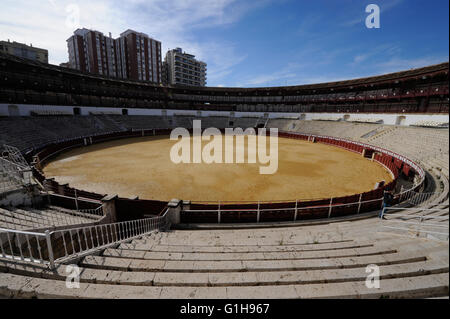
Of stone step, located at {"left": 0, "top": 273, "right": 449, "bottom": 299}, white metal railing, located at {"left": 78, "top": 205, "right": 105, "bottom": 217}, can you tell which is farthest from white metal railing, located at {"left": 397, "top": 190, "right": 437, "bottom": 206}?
white metal railing, located at {"left": 78, "top": 205, "right": 105, "bottom": 217}

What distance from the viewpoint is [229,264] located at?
14.8 ft

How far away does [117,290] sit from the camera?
132 inches

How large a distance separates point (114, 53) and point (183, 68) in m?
26.8

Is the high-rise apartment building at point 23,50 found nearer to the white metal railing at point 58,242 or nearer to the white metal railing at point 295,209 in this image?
the white metal railing at point 58,242

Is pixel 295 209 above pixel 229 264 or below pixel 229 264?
below

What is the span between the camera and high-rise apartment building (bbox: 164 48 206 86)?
78.3 m

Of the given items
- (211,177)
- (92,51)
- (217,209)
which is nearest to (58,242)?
(217,209)

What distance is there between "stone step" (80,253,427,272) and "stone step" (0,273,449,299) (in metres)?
0.70

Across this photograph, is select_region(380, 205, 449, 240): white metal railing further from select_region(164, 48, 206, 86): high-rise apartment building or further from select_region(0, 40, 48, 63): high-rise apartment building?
select_region(164, 48, 206, 86): high-rise apartment building

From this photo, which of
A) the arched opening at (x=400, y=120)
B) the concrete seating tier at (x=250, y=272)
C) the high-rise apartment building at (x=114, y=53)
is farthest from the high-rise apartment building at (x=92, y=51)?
the arched opening at (x=400, y=120)

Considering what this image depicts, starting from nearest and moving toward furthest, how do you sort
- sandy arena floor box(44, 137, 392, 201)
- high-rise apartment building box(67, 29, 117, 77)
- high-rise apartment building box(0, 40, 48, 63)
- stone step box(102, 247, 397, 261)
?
1. stone step box(102, 247, 397, 261)
2. sandy arena floor box(44, 137, 392, 201)
3. high-rise apartment building box(0, 40, 48, 63)
4. high-rise apartment building box(67, 29, 117, 77)

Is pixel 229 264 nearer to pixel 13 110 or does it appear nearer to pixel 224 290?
pixel 224 290

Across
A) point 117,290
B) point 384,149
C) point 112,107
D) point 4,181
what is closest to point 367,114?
point 384,149
